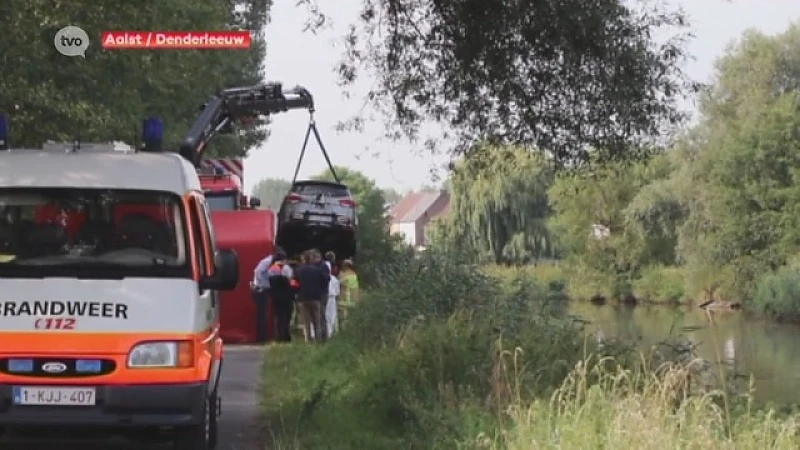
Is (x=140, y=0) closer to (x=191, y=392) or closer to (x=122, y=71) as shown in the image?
(x=122, y=71)

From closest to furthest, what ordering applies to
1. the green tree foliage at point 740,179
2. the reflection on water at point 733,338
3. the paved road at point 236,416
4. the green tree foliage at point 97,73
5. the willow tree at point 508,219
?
the paved road at point 236,416 → the reflection on water at point 733,338 → the green tree foliage at point 97,73 → the willow tree at point 508,219 → the green tree foliage at point 740,179

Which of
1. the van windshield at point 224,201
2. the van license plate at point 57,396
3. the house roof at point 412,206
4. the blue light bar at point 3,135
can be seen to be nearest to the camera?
the van license plate at point 57,396

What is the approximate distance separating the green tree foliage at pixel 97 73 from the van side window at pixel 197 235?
319 inches

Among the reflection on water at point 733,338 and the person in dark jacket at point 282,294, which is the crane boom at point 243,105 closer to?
the person in dark jacket at point 282,294

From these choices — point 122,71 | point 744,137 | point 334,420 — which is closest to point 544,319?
point 334,420

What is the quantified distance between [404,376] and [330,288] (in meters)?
10.9

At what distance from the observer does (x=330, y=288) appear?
2462 centimetres

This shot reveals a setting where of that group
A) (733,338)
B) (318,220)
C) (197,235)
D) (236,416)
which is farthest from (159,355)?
(733,338)

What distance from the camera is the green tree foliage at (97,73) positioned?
2000 cm

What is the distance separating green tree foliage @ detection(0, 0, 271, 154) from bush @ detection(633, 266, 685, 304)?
37241 mm

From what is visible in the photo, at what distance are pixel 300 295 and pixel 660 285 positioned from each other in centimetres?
4402

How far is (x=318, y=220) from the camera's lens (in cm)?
3064

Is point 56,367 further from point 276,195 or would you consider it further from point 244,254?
point 276,195
